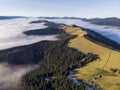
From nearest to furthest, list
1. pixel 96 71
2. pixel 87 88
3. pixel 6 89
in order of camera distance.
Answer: pixel 87 88 → pixel 6 89 → pixel 96 71

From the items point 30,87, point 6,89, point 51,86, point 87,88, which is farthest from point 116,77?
point 6,89

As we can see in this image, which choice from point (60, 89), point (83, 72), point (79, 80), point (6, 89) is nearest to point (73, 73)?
point (83, 72)

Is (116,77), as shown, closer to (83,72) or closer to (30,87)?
(83,72)

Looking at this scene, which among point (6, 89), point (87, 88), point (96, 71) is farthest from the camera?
point (96, 71)

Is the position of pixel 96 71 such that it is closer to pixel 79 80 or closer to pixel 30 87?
pixel 79 80

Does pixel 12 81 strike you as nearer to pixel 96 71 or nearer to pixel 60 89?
pixel 60 89

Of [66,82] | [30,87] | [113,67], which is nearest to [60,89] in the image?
[66,82]

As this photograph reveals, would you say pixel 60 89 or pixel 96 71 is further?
pixel 96 71
